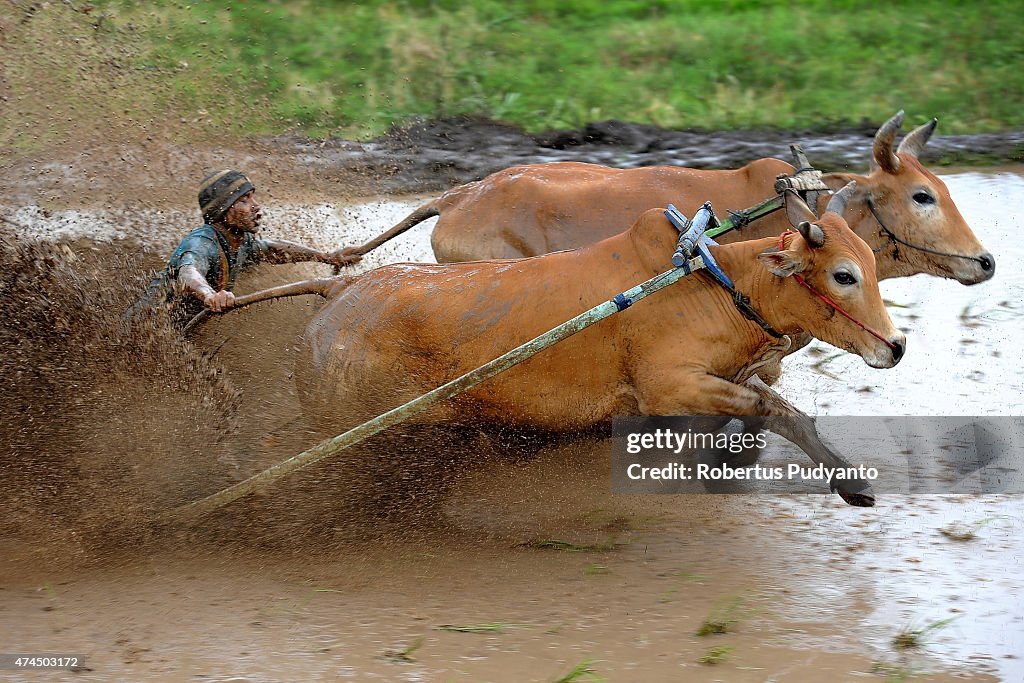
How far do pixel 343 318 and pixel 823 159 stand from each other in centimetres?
575

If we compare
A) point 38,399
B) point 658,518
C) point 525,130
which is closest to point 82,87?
point 525,130

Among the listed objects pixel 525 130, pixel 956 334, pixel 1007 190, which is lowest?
pixel 956 334

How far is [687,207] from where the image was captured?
6.28 m

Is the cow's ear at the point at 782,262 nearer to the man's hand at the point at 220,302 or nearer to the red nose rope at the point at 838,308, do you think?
the red nose rope at the point at 838,308

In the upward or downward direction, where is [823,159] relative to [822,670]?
upward

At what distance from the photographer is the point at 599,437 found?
5363 mm

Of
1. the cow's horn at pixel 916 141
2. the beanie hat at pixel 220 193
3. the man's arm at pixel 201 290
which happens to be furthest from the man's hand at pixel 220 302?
the cow's horn at pixel 916 141

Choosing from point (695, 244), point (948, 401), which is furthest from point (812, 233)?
point (948, 401)

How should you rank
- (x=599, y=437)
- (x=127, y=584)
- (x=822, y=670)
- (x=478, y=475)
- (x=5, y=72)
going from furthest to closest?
(x=5, y=72) → (x=478, y=475) → (x=599, y=437) → (x=127, y=584) → (x=822, y=670)

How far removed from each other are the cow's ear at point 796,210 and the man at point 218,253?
2.35 m

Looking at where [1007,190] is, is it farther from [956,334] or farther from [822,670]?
[822,670]

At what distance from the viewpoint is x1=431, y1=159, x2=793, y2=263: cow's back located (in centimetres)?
629

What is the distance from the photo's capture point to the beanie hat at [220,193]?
6258mm

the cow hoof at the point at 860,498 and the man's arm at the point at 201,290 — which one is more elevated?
the man's arm at the point at 201,290
